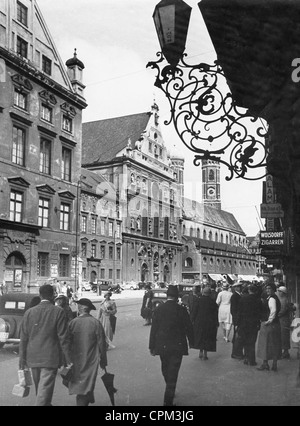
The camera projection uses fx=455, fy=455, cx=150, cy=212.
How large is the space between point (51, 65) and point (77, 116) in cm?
271

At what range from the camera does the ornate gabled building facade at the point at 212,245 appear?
83562 millimetres

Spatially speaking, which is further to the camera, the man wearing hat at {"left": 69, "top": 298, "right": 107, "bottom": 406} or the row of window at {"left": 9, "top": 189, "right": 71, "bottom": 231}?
the row of window at {"left": 9, "top": 189, "right": 71, "bottom": 231}

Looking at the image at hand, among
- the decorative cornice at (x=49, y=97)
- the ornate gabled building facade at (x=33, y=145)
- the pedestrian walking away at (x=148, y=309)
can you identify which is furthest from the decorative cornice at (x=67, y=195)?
the pedestrian walking away at (x=148, y=309)

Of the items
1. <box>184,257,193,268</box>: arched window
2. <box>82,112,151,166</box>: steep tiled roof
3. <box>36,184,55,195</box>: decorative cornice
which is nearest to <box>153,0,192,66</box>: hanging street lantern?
<box>36,184,55,195</box>: decorative cornice

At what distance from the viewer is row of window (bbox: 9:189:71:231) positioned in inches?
750

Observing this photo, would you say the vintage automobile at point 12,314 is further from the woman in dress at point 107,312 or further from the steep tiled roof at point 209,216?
the steep tiled roof at point 209,216

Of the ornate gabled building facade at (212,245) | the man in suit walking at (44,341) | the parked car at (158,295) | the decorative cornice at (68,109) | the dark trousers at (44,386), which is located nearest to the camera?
the dark trousers at (44,386)

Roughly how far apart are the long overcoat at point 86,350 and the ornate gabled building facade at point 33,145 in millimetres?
10934

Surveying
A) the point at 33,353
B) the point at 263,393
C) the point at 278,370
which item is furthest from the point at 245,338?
the point at 33,353

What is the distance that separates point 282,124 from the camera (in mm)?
7277

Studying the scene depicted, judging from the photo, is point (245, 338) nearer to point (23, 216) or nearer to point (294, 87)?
point (294, 87)

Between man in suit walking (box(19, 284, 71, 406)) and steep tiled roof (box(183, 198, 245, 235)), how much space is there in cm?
8895

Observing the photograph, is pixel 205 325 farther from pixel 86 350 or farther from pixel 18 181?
pixel 18 181

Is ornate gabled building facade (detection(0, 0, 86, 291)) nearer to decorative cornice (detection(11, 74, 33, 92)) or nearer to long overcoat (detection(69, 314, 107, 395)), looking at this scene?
decorative cornice (detection(11, 74, 33, 92))
